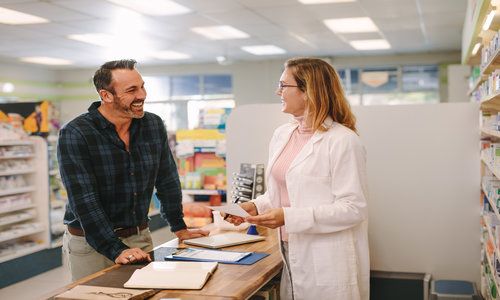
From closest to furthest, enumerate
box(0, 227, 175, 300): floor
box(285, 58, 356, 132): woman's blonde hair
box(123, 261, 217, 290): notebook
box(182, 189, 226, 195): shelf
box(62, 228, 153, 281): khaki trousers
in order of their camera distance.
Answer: box(123, 261, 217, 290): notebook, box(285, 58, 356, 132): woman's blonde hair, box(62, 228, 153, 281): khaki trousers, box(0, 227, 175, 300): floor, box(182, 189, 226, 195): shelf

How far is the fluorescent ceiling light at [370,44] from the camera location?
36.2ft

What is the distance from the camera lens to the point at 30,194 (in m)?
6.86

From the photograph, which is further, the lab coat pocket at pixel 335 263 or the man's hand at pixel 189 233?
the man's hand at pixel 189 233

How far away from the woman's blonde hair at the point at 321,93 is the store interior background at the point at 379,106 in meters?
1.59

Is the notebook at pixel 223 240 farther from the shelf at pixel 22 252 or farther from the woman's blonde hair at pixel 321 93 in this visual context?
the shelf at pixel 22 252

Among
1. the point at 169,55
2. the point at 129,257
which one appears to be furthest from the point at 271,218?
the point at 169,55

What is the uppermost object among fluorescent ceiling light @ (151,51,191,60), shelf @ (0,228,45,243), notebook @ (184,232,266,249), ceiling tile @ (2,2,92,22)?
fluorescent ceiling light @ (151,51,191,60)

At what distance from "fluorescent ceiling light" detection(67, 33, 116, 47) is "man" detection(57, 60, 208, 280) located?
7043mm

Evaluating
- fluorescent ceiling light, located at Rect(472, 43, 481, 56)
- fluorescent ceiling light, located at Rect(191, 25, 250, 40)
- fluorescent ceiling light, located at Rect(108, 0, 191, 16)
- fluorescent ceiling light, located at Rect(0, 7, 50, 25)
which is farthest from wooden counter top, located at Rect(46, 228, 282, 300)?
fluorescent ceiling light, located at Rect(191, 25, 250, 40)

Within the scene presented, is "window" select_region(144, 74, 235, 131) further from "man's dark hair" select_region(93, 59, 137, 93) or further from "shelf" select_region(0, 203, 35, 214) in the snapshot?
"man's dark hair" select_region(93, 59, 137, 93)

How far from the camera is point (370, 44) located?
37.4 ft

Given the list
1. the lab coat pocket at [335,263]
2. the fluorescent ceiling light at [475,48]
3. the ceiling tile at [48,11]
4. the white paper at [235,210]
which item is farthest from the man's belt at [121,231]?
the ceiling tile at [48,11]

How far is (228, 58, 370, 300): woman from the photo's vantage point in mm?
2465

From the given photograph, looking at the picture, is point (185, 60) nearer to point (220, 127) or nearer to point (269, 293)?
point (220, 127)
